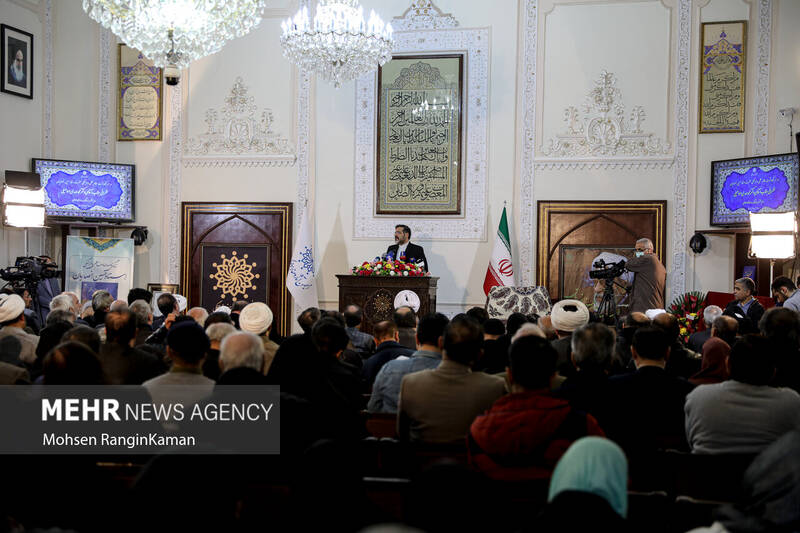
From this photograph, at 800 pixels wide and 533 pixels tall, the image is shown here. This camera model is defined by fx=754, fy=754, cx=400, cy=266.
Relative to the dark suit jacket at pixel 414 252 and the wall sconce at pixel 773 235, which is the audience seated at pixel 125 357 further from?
the wall sconce at pixel 773 235

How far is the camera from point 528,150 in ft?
30.3

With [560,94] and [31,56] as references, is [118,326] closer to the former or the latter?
[560,94]

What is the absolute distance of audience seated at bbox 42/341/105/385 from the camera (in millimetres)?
2562

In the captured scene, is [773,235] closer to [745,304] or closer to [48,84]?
[745,304]

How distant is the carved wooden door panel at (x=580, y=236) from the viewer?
29.6 ft

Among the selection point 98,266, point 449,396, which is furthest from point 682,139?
point 98,266

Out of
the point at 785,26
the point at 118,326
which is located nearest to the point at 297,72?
the point at 785,26

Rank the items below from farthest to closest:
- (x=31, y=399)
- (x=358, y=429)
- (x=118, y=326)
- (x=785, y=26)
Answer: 1. (x=785, y=26)
2. (x=118, y=326)
3. (x=358, y=429)
4. (x=31, y=399)

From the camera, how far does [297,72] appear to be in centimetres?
977

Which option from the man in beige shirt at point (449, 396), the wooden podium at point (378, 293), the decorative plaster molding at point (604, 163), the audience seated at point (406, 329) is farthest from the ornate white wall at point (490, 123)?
the man in beige shirt at point (449, 396)

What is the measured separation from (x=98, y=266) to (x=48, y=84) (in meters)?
2.65

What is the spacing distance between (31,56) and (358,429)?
8.94m

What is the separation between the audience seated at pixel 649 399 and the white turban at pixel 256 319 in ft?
7.27

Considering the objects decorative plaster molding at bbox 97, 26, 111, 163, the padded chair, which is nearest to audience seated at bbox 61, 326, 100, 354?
the padded chair
